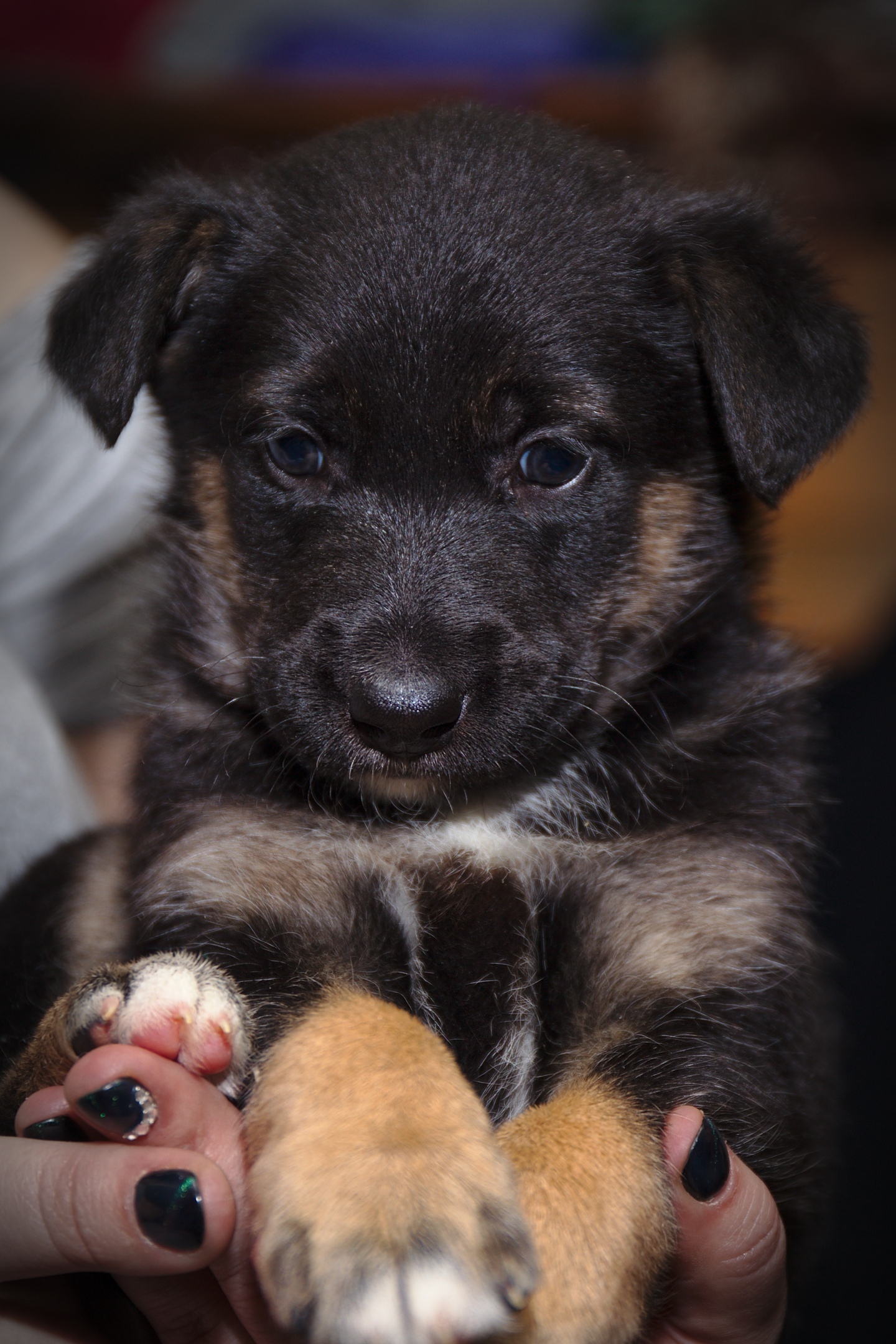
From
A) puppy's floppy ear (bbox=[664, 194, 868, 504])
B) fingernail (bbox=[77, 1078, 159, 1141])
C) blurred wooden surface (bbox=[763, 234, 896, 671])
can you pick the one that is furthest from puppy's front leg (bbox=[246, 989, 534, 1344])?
blurred wooden surface (bbox=[763, 234, 896, 671])

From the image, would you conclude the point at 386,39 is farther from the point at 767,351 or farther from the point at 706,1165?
the point at 706,1165

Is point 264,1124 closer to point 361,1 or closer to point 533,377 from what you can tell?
point 533,377

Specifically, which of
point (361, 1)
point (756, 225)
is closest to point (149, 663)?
point (756, 225)

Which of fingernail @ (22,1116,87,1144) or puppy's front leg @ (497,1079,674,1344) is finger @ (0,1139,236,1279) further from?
puppy's front leg @ (497,1079,674,1344)

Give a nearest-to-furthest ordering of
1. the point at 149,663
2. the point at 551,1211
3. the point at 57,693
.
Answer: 1. the point at 551,1211
2. the point at 149,663
3. the point at 57,693

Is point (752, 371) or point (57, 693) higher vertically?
point (752, 371)

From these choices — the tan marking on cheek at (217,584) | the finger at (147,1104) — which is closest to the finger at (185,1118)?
the finger at (147,1104)
